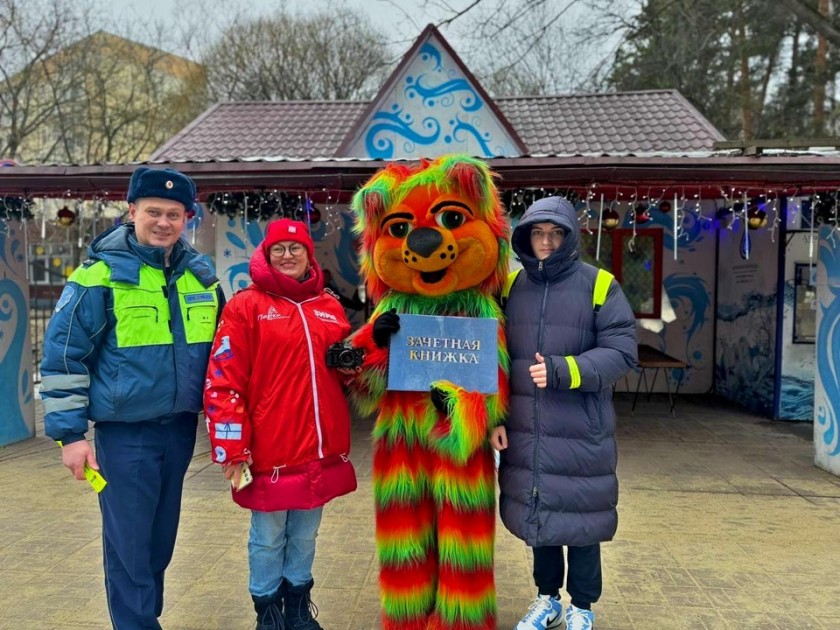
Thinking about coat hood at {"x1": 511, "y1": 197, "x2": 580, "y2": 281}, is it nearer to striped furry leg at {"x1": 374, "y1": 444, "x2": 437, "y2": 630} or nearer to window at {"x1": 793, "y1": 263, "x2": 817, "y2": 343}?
striped furry leg at {"x1": 374, "y1": 444, "x2": 437, "y2": 630}

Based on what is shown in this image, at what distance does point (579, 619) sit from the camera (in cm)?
276

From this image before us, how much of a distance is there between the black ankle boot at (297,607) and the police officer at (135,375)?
54cm

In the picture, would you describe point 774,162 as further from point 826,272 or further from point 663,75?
point 663,75

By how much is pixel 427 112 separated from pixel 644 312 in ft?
14.3

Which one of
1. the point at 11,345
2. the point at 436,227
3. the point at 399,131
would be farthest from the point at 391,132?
the point at 436,227

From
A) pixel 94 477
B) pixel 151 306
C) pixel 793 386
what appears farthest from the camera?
pixel 793 386

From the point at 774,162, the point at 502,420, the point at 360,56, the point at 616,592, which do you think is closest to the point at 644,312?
the point at 774,162

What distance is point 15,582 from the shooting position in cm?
347

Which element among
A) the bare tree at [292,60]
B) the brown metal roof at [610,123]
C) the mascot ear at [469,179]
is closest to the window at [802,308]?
the brown metal roof at [610,123]

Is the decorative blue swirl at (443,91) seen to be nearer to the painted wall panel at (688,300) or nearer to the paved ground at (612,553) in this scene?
the painted wall panel at (688,300)

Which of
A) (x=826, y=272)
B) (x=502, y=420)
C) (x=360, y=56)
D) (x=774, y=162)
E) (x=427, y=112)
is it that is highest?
(x=360, y=56)

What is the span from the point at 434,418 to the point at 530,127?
29.5 feet

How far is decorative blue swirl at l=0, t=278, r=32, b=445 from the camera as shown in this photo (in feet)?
21.1

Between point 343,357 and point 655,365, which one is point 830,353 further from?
point 343,357
